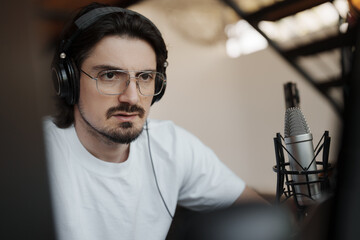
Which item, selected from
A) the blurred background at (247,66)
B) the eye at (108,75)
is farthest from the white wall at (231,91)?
the eye at (108,75)

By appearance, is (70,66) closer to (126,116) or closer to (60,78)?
(60,78)

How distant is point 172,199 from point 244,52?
451 millimetres

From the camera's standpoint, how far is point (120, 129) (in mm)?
811

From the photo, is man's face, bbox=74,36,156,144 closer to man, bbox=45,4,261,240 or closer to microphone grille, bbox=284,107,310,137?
man, bbox=45,4,261,240

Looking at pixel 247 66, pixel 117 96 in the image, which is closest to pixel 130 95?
pixel 117 96

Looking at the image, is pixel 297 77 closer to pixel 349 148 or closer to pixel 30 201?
pixel 349 148

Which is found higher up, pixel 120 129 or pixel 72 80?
pixel 72 80

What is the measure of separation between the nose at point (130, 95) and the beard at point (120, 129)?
12mm

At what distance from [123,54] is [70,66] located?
0.36ft

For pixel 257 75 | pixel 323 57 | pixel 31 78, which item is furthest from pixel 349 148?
pixel 257 75

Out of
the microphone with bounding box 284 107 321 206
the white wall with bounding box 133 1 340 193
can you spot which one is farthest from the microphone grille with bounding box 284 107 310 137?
the white wall with bounding box 133 1 340 193

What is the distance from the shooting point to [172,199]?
96 centimetres

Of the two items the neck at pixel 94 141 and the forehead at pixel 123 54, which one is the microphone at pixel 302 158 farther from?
the neck at pixel 94 141

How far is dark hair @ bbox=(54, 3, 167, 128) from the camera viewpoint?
0.63 metres
